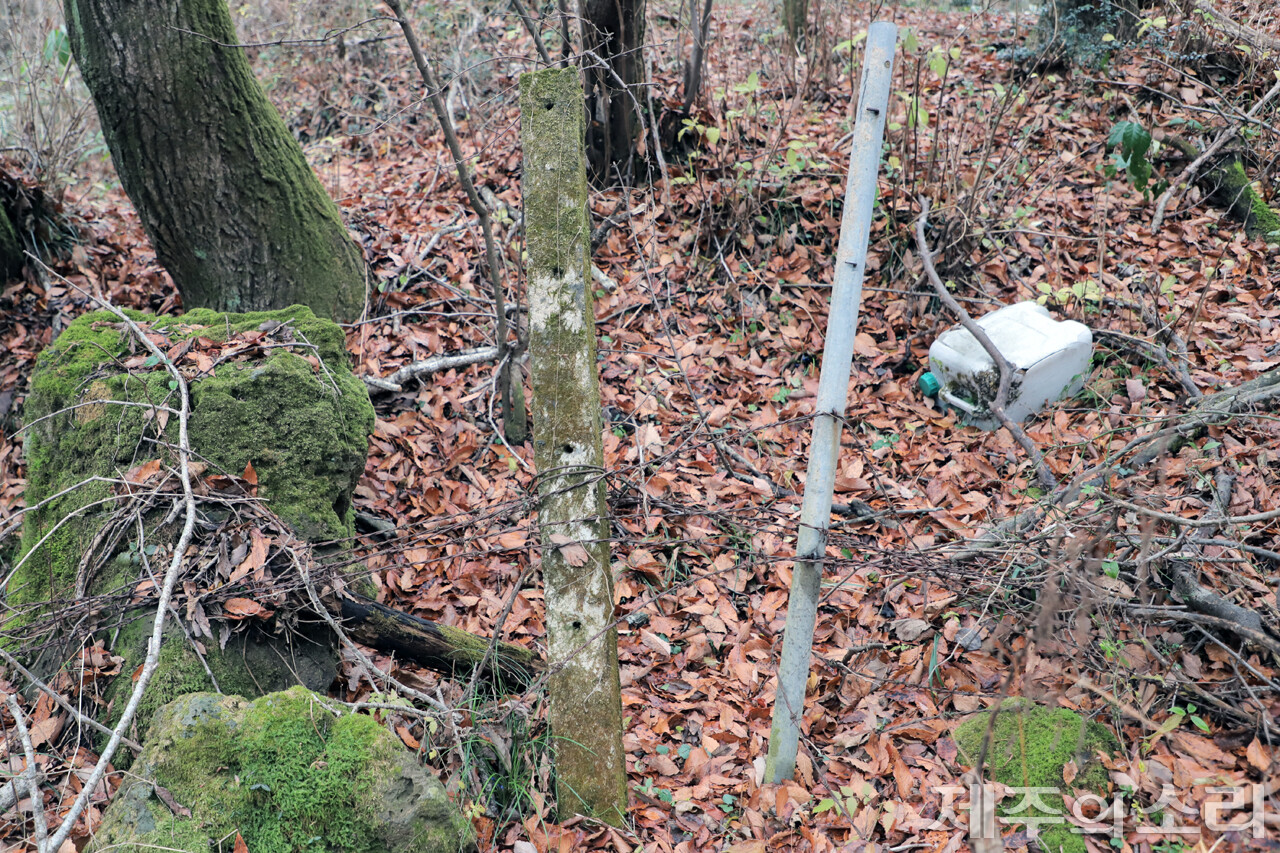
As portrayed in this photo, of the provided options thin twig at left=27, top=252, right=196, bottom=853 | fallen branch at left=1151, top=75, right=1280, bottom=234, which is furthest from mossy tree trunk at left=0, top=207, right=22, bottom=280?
fallen branch at left=1151, top=75, right=1280, bottom=234

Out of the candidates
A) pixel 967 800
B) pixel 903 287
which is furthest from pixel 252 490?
pixel 903 287

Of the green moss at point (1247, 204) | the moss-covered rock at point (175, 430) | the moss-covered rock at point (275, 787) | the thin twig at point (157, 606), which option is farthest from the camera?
the green moss at point (1247, 204)

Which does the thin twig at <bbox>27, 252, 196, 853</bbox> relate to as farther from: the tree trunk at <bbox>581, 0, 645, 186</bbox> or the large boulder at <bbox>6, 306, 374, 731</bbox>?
the tree trunk at <bbox>581, 0, 645, 186</bbox>

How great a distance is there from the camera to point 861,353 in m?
4.95

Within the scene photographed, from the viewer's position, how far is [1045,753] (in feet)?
8.98

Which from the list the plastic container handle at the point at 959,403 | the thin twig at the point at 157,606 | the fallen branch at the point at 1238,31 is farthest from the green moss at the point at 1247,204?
the thin twig at the point at 157,606

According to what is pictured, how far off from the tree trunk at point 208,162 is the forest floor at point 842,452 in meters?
0.56

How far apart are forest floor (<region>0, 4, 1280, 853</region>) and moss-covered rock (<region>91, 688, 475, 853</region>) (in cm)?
38

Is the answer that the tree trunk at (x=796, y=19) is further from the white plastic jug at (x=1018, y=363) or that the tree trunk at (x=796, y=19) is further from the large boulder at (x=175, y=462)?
the large boulder at (x=175, y=462)

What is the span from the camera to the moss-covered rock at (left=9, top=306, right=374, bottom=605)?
3059mm

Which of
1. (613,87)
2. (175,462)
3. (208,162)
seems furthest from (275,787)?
(613,87)

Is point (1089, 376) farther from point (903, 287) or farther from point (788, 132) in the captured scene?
point (788, 132)

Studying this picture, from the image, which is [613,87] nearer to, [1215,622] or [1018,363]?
[1018,363]

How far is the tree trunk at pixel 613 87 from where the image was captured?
17.3 feet
